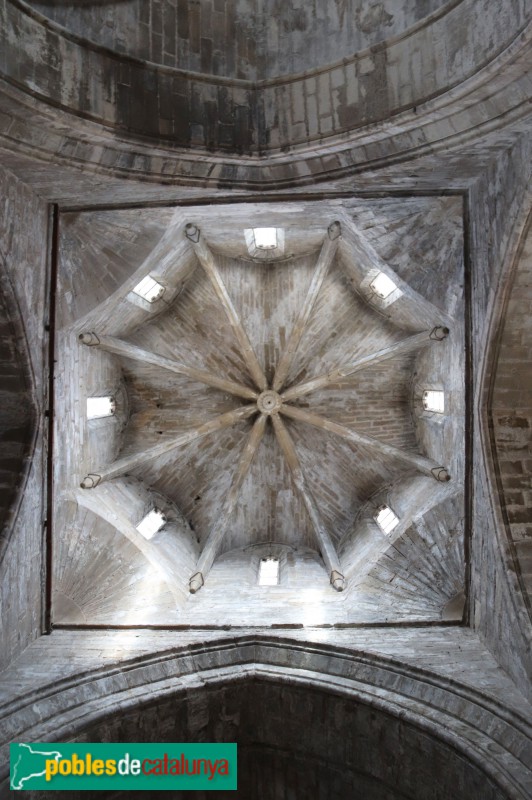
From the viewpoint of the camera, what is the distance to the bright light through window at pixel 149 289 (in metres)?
12.3

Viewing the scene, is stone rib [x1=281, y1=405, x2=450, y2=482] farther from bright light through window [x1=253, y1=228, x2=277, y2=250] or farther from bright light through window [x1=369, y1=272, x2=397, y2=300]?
bright light through window [x1=253, y1=228, x2=277, y2=250]

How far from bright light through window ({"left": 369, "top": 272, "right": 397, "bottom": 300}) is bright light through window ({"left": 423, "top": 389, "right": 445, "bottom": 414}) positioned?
1.88 m

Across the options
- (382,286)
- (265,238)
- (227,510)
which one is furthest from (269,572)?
(265,238)

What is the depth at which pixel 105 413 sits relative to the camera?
1287 centimetres

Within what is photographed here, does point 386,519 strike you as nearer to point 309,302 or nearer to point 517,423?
point 517,423

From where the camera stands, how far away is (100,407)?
12680 millimetres

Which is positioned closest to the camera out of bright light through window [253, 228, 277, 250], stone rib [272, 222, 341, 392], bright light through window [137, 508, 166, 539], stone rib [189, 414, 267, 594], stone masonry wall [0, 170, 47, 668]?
stone masonry wall [0, 170, 47, 668]

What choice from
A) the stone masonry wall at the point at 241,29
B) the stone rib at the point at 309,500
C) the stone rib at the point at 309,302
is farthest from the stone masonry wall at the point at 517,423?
the stone masonry wall at the point at 241,29

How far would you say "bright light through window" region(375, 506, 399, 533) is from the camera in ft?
Result: 40.4

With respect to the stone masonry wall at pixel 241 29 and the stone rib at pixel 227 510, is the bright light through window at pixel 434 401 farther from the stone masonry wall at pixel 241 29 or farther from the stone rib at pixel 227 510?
the stone masonry wall at pixel 241 29

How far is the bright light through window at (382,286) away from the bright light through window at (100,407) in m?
5.15

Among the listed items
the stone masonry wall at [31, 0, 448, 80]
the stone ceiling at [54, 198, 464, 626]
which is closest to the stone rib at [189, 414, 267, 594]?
the stone ceiling at [54, 198, 464, 626]

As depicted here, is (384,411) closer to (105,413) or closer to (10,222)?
(105,413)

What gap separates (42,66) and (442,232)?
5.41 metres
